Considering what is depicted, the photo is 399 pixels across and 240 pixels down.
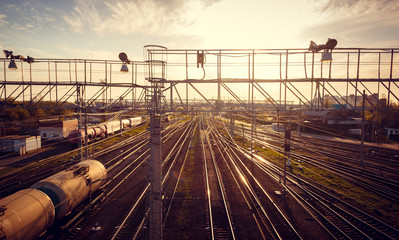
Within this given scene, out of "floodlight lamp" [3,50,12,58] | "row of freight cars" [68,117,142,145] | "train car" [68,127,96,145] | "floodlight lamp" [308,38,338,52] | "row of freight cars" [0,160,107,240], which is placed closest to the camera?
"row of freight cars" [0,160,107,240]

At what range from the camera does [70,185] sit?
10.7 meters

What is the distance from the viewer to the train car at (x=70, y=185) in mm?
9884

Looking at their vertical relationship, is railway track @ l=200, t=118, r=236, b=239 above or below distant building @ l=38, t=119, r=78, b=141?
below

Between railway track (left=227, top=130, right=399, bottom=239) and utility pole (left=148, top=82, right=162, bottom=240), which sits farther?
railway track (left=227, top=130, right=399, bottom=239)

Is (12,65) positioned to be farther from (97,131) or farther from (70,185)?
(97,131)

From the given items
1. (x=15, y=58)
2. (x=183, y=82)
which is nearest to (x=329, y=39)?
(x=183, y=82)

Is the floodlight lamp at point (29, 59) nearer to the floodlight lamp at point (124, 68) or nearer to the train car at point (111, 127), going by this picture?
the floodlight lamp at point (124, 68)

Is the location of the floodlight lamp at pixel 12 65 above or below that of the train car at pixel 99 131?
above

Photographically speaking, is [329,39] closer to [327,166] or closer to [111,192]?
[327,166]

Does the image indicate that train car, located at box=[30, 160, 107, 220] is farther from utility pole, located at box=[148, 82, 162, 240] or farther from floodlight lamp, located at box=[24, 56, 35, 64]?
floodlight lamp, located at box=[24, 56, 35, 64]

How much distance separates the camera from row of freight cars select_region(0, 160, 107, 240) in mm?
7512

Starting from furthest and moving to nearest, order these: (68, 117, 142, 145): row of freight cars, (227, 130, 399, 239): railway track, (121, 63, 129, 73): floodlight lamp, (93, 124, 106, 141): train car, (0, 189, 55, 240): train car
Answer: (93, 124, 106, 141): train car → (68, 117, 142, 145): row of freight cars → (121, 63, 129, 73): floodlight lamp → (227, 130, 399, 239): railway track → (0, 189, 55, 240): train car

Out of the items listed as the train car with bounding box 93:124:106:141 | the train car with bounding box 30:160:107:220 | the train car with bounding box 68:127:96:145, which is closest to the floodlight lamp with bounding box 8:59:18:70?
the train car with bounding box 30:160:107:220

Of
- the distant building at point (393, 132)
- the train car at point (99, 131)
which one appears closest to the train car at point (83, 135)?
the train car at point (99, 131)
